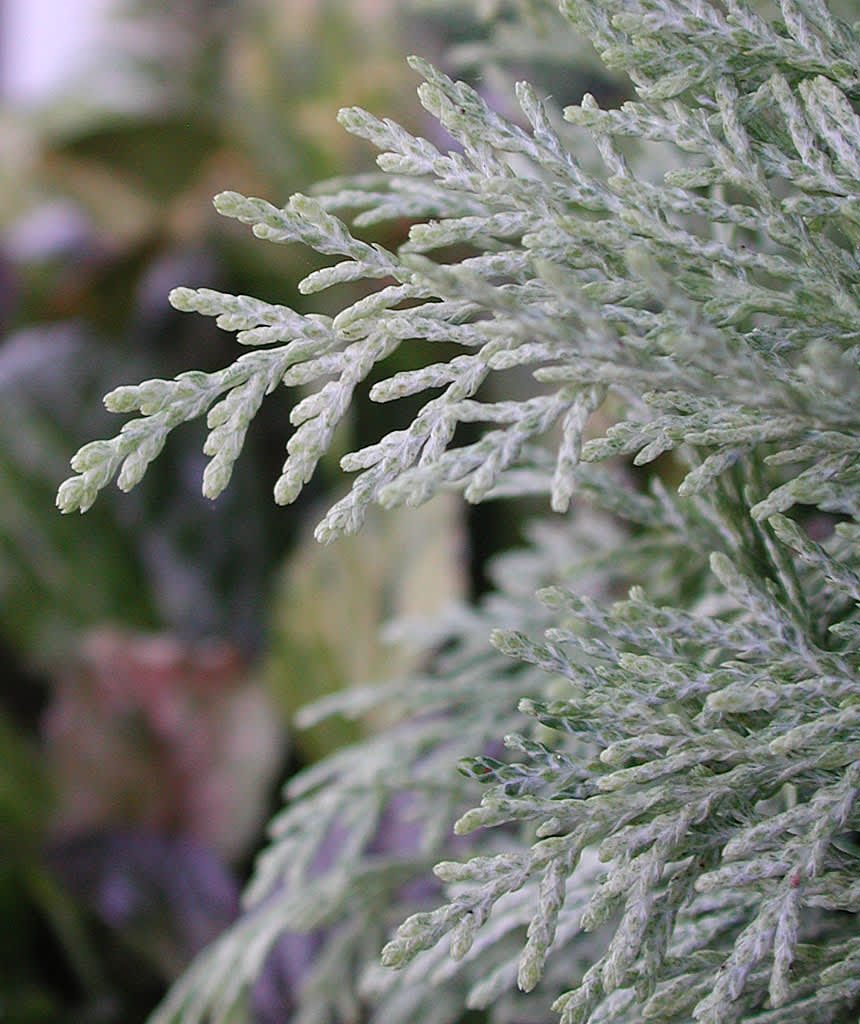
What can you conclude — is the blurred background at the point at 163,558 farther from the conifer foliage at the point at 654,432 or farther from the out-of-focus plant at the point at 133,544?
the conifer foliage at the point at 654,432

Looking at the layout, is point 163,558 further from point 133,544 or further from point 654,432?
point 654,432

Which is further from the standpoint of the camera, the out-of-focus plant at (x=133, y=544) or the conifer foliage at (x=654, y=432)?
the out-of-focus plant at (x=133, y=544)

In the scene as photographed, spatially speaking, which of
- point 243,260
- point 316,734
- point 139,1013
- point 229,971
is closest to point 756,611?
point 229,971

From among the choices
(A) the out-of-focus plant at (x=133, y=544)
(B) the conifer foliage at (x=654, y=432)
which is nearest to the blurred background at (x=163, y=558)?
(A) the out-of-focus plant at (x=133, y=544)

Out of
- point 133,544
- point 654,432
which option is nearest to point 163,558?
point 133,544

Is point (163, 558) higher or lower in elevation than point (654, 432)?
higher

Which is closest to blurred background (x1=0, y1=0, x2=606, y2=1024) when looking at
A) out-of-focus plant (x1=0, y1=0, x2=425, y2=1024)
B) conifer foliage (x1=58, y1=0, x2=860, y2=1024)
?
out-of-focus plant (x1=0, y1=0, x2=425, y2=1024)

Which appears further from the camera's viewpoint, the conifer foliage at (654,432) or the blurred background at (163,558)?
the blurred background at (163,558)

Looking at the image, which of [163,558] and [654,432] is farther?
[163,558]

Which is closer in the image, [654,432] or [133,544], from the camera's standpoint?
[654,432]
